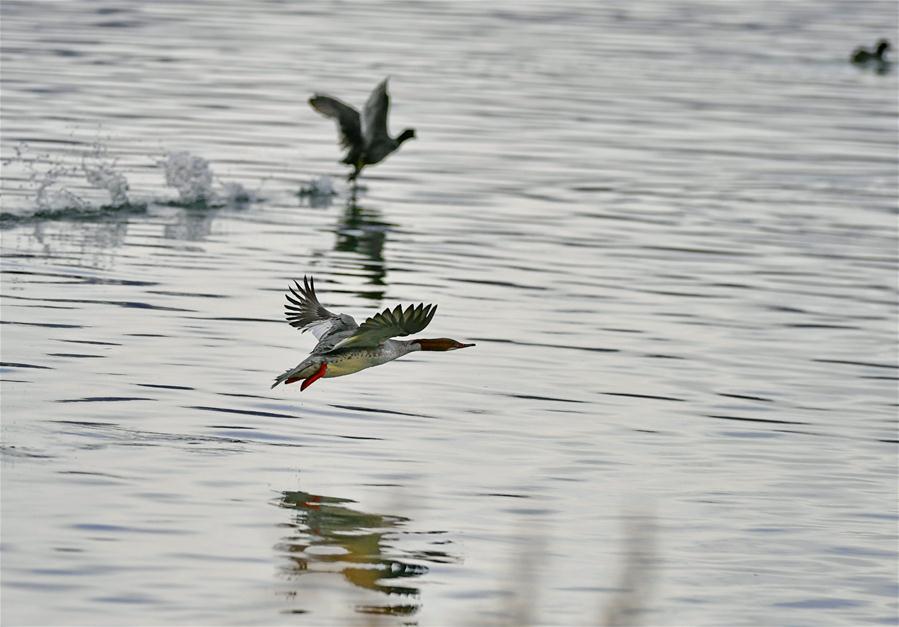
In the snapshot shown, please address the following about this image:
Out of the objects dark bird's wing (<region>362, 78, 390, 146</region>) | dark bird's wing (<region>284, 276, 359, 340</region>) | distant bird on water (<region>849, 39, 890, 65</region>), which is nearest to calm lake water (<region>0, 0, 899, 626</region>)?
dark bird's wing (<region>284, 276, 359, 340</region>)

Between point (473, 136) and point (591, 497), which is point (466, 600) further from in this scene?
point (473, 136)

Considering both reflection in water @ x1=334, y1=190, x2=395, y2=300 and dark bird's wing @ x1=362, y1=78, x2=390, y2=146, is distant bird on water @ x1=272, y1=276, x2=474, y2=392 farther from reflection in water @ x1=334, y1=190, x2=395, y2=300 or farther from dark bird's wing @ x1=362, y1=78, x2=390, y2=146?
dark bird's wing @ x1=362, y1=78, x2=390, y2=146

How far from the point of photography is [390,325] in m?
9.42

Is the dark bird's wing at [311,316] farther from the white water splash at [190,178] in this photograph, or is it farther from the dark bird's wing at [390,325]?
the white water splash at [190,178]

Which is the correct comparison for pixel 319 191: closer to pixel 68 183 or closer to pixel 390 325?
pixel 68 183

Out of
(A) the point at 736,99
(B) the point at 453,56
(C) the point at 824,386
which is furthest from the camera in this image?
(B) the point at 453,56

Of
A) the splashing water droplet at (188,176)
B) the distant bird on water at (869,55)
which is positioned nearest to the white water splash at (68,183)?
the splashing water droplet at (188,176)

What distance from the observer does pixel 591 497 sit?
10094mm

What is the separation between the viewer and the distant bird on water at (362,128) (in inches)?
860

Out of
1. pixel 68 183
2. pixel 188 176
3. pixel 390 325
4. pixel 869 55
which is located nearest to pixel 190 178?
pixel 188 176

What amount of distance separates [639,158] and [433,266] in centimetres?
902

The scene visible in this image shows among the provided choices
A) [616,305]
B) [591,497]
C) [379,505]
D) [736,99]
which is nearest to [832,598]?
[591,497]

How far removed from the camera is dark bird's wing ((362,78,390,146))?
859 inches

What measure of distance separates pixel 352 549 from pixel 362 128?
1375cm
